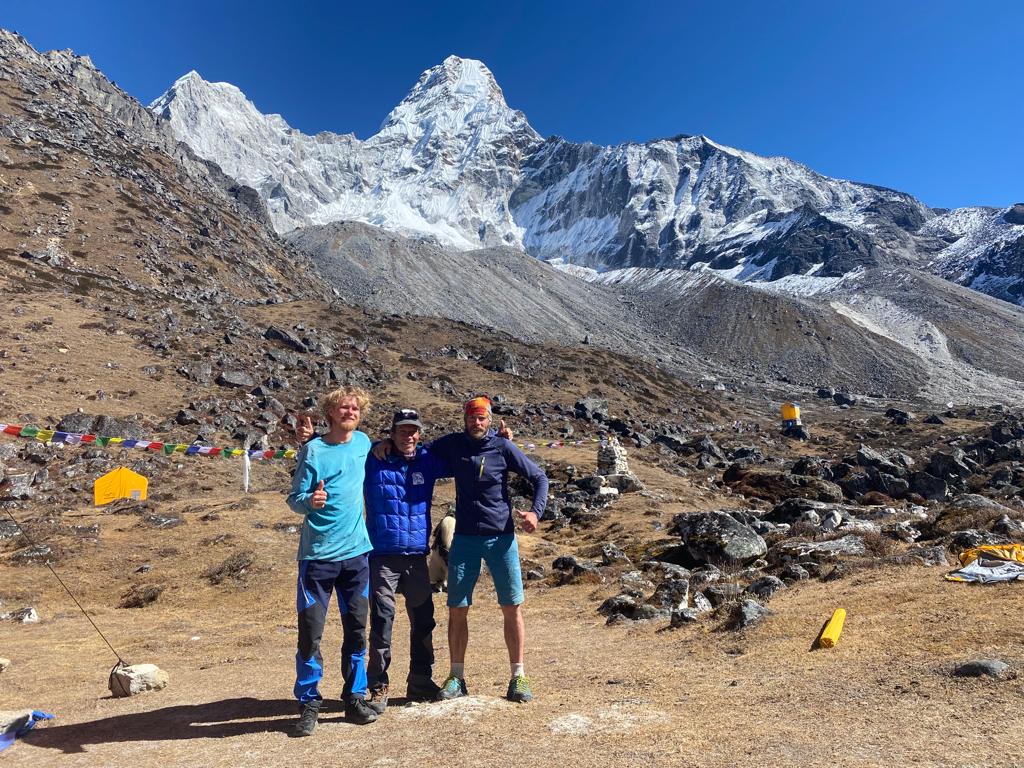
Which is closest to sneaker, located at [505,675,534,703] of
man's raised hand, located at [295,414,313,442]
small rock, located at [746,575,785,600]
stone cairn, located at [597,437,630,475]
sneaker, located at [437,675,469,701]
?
sneaker, located at [437,675,469,701]

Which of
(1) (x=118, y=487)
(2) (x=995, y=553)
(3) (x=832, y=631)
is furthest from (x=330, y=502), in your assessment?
(1) (x=118, y=487)

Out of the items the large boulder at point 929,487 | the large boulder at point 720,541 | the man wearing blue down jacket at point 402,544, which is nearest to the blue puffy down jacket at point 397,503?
the man wearing blue down jacket at point 402,544

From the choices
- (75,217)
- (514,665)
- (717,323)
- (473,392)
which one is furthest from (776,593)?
(717,323)

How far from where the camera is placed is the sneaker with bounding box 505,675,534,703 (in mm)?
4770

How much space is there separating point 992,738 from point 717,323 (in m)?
102

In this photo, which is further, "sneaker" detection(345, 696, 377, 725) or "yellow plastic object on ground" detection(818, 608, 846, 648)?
"yellow plastic object on ground" detection(818, 608, 846, 648)

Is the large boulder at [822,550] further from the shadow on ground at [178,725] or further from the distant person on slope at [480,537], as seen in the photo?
the shadow on ground at [178,725]

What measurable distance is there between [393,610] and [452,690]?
796 mm

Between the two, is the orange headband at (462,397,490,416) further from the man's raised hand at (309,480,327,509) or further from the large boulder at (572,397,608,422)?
the large boulder at (572,397,608,422)

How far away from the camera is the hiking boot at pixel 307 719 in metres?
4.36

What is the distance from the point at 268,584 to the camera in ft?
38.2

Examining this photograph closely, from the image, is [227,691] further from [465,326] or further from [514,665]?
[465,326]

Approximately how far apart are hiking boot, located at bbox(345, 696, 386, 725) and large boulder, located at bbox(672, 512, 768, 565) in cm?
722

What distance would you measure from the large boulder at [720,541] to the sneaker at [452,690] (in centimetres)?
646
